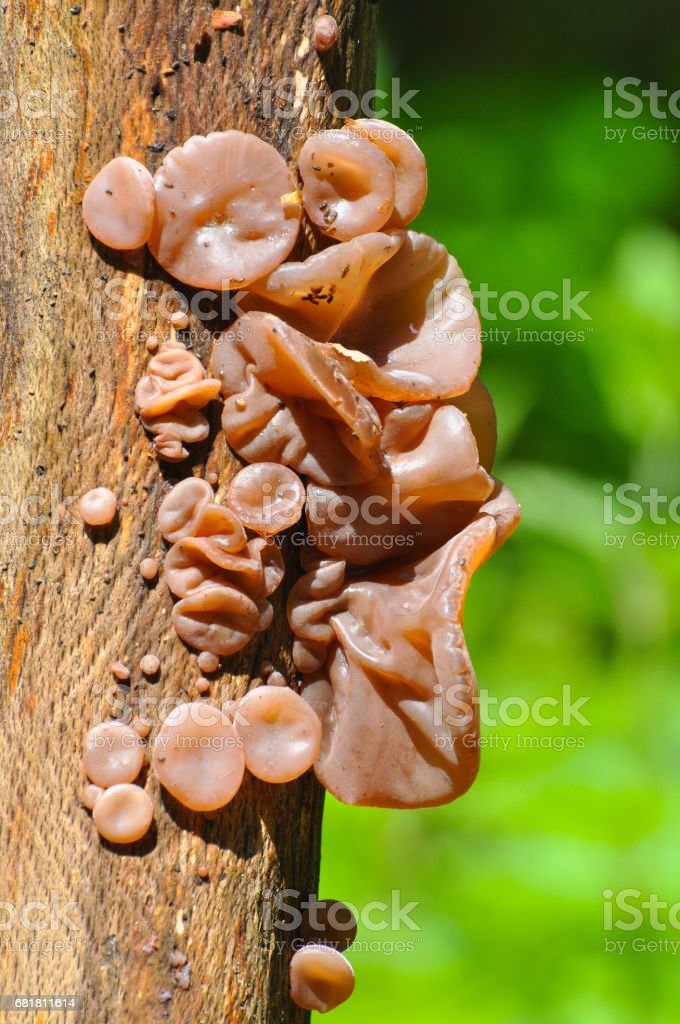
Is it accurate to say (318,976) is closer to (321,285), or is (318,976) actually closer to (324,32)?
(321,285)

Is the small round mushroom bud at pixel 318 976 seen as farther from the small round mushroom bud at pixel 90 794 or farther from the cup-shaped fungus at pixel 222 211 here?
the cup-shaped fungus at pixel 222 211

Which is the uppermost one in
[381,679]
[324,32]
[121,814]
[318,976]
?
[324,32]

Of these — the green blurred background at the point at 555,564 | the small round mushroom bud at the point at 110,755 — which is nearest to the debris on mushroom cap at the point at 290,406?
the small round mushroom bud at the point at 110,755

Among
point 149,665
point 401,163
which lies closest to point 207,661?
point 149,665

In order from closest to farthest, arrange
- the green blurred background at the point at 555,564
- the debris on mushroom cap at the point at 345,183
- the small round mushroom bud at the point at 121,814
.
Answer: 1. the small round mushroom bud at the point at 121,814
2. the debris on mushroom cap at the point at 345,183
3. the green blurred background at the point at 555,564

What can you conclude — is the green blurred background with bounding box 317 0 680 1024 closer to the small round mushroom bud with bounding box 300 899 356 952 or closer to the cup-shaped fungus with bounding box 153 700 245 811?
the small round mushroom bud with bounding box 300 899 356 952
